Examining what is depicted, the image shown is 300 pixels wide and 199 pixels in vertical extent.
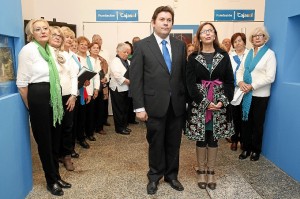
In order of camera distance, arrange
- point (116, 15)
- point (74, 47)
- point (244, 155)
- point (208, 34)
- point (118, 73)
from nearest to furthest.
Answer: point (208, 34), point (244, 155), point (74, 47), point (118, 73), point (116, 15)

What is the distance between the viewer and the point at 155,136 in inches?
101

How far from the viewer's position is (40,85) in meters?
2.34

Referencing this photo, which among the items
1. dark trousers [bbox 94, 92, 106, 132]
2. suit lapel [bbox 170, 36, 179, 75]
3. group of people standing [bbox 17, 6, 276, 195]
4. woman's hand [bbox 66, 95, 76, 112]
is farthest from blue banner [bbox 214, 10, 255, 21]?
woman's hand [bbox 66, 95, 76, 112]

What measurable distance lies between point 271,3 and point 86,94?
283cm

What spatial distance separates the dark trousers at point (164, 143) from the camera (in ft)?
8.36

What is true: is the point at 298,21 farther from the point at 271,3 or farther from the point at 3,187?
the point at 3,187

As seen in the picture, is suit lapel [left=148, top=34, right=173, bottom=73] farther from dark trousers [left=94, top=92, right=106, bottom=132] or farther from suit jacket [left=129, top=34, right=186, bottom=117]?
dark trousers [left=94, top=92, right=106, bottom=132]

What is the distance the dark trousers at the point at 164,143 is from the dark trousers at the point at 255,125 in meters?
1.26

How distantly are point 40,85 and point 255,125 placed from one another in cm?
264

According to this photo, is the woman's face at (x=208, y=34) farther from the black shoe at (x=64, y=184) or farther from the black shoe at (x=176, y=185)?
the black shoe at (x=64, y=184)

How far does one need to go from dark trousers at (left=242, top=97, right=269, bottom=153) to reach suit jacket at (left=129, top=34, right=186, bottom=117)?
55.0 inches

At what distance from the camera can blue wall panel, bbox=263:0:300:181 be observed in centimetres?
290

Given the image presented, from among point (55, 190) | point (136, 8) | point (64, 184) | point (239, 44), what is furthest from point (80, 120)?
point (136, 8)

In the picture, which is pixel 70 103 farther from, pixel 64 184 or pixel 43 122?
A: pixel 64 184
